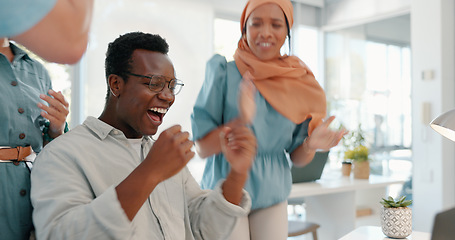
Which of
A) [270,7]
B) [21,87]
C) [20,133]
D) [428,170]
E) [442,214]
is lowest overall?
[428,170]

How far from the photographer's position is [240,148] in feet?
3.31

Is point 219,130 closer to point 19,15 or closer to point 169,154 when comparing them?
point 169,154

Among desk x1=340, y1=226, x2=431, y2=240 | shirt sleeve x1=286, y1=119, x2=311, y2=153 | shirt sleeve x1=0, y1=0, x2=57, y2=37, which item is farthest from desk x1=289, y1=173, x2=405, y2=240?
shirt sleeve x1=0, y1=0, x2=57, y2=37

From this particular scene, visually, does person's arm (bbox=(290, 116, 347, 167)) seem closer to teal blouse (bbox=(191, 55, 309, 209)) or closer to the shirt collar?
teal blouse (bbox=(191, 55, 309, 209))

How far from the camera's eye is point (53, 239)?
827 mm

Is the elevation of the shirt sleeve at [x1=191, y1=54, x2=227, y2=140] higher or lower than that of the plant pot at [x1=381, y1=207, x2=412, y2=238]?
higher

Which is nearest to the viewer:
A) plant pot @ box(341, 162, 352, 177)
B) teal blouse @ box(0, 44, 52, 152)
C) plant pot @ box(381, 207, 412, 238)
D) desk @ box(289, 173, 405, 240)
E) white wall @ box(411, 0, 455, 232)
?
teal blouse @ box(0, 44, 52, 152)

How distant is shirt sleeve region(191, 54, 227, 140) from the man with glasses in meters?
0.18

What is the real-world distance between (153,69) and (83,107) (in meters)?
3.01

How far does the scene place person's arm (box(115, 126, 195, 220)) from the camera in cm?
78

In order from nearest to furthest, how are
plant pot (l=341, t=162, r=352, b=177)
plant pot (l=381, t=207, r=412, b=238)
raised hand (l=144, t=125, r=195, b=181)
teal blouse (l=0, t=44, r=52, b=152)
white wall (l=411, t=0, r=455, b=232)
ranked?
raised hand (l=144, t=125, r=195, b=181) → teal blouse (l=0, t=44, r=52, b=152) → plant pot (l=381, t=207, r=412, b=238) → plant pot (l=341, t=162, r=352, b=177) → white wall (l=411, t=0, r=455, b=232)

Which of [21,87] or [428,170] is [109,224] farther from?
[428,170]

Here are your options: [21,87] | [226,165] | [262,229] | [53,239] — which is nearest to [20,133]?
[21,87]

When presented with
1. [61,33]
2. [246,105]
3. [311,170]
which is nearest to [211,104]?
[246,105]
